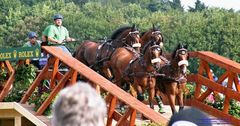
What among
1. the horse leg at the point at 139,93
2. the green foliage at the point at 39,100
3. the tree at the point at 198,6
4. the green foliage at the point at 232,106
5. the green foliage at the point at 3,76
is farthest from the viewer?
the tree at the point at 198,6

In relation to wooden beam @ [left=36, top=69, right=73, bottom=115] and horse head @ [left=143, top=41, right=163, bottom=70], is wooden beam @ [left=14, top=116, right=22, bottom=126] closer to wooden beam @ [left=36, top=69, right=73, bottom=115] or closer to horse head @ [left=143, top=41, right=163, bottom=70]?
wooden beam @ [left=36, top=69, right=73, bottom=115]

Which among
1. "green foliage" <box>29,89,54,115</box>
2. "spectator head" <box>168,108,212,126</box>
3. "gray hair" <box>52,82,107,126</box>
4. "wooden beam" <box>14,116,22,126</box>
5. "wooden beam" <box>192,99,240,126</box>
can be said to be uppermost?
"gray hair" <box>52,82,107,126</box>

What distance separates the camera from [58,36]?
12477 mm

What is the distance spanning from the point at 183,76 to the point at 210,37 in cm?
3881

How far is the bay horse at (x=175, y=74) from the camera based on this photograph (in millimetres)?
10727

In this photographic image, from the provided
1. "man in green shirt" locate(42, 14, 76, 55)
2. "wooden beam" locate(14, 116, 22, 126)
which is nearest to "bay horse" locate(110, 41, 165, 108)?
"man in green shirt" locate(42, 14, 76, 55)

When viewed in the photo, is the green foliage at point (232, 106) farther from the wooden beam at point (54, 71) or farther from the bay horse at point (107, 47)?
the wooden beam at point (54, 71)

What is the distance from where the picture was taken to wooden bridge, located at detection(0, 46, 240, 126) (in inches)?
343

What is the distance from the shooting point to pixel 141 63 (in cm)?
1116

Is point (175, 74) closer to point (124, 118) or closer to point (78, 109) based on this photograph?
point (124, 118)

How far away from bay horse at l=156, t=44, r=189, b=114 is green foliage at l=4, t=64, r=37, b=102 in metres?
1.82

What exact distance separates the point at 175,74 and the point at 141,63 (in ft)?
1.83

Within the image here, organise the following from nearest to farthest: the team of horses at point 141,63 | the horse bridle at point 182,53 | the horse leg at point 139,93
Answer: the horse bridle at point 182,53 < the team of horses at point 141,63 < the horse leg at point 139,93

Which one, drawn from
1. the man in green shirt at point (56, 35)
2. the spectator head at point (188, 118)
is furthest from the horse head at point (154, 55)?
the spectator head at point (188, 118)
